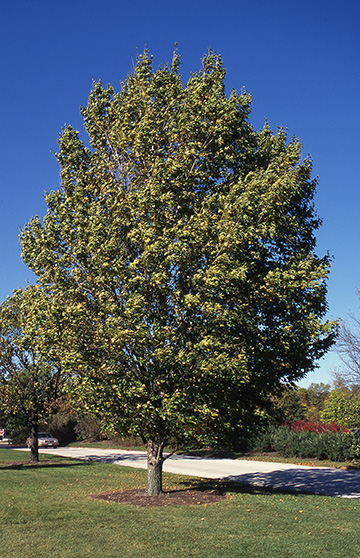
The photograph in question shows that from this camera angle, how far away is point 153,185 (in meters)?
11.1

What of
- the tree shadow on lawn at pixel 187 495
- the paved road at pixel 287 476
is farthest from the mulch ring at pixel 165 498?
the paved road at pixel 287 476

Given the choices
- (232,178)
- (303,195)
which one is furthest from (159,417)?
(303,195)

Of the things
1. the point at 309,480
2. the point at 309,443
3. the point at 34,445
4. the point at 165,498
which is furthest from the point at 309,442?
the point at 165,498

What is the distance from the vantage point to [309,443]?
25656 millimetres

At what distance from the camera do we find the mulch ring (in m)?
11.7

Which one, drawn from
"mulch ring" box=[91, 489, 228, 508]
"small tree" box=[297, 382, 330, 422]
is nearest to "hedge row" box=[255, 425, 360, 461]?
"mulch ring" box=[91, 489, 228, 508]

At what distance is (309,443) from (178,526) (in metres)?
18.3

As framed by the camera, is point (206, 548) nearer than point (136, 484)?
Yes

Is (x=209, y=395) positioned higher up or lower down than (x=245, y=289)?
lower down

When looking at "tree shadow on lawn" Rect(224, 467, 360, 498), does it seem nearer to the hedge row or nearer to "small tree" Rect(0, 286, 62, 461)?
the hedge row

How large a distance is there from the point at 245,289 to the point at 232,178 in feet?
9.90

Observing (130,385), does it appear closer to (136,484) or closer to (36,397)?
(136,484)

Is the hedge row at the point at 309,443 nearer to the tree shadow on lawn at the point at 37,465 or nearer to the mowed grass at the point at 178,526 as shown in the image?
the tree shadow on lawn at the point at 37,465

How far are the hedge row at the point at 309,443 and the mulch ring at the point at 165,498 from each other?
11.9 m
